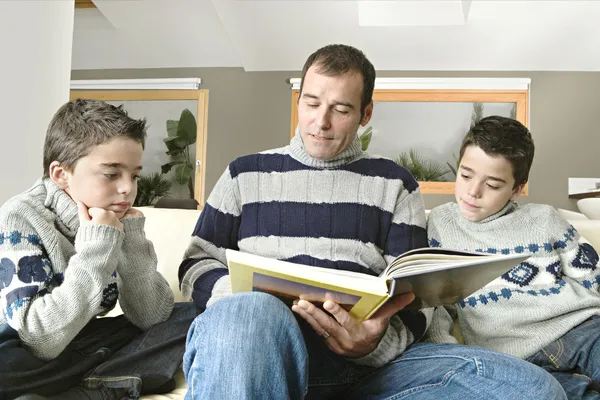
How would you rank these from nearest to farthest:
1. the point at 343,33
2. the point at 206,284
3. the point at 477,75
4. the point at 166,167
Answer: the point at 206,284 < the point at 343,33 < the point at 477,75 < the point at 166,167

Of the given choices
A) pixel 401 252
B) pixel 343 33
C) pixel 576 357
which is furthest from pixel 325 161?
pixel 343 33

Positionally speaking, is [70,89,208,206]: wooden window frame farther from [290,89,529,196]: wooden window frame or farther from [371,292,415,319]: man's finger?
[371,292,415,319]: man's finger

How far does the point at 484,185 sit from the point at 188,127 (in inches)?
167

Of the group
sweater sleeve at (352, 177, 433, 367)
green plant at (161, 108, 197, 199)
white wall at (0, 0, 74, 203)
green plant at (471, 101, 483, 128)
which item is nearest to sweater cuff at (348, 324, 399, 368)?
sweater sleeve at (352, 177, 433, 367)

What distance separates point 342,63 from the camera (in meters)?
1.14

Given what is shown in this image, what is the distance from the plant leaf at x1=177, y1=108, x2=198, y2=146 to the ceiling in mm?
476

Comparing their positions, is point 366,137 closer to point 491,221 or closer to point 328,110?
point 491,221

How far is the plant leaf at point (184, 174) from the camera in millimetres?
5180

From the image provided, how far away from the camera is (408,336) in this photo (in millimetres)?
1023

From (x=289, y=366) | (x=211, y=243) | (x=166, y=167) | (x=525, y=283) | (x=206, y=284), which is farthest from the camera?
(x=166, y=167)

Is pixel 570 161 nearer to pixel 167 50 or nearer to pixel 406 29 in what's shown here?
pixel 406 29

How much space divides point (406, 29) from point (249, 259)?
418 cm

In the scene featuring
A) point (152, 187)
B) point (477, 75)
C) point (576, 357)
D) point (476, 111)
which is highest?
point (477, 75)

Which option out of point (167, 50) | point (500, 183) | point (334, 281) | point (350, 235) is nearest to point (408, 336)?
point (350, 235)
